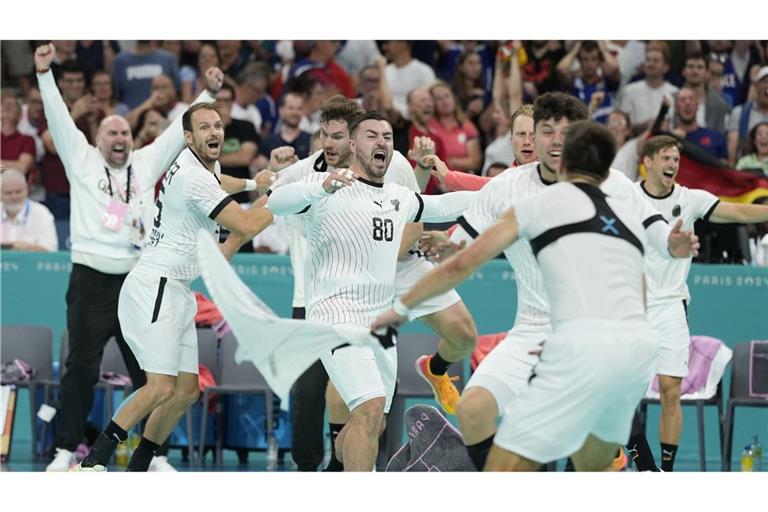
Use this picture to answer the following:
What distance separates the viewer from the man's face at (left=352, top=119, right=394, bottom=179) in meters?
9.27

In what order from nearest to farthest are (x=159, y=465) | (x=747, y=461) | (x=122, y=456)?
1. (x=159, y=465)
2. (x=747, y=461)
3. (x=122, y=456)

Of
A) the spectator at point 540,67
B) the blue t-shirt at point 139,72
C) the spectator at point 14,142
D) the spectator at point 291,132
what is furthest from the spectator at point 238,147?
the spectator at point 540,67

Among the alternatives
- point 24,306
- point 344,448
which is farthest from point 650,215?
point 24,306

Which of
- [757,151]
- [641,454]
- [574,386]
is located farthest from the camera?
[757,151]

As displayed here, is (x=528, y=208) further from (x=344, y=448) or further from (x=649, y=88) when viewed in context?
(x=649, y=88)

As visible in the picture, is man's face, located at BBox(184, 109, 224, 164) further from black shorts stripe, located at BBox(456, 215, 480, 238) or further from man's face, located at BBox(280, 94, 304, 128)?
man's face, located at BBox(280, 94, 304, 128)

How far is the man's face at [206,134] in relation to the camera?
10008 millimetres

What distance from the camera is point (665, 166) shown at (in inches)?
458

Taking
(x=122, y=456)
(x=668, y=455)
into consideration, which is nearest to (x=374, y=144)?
(x=668, y=455)

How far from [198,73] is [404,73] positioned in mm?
2665

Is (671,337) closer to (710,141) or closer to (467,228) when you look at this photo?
(467,228)

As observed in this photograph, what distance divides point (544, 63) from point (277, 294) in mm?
5277

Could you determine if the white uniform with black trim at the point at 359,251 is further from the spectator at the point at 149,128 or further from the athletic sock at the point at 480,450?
the spectator at the point at 149,128

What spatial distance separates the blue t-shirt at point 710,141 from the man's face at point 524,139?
641 cm
